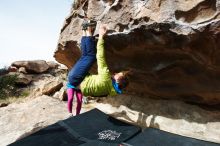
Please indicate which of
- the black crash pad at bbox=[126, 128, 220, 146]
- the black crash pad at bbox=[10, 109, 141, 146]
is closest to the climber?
the black crash pad at bbox=[10, 109, 141, 146]

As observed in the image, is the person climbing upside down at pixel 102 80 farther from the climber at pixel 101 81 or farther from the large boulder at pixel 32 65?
the large boulder at pixel 32 65

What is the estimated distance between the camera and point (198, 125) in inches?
266

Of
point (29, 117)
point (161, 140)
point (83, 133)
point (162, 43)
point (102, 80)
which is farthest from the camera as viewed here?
point (29, 117)

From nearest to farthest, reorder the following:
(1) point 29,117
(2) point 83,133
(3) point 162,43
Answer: (2) point 83,133 → (3) point 162,43 → (1) point 29,117

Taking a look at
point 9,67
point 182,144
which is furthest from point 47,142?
point 9,67

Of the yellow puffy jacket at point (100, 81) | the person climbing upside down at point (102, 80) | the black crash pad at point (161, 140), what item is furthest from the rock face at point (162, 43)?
the black crash pad at point (161, 140)

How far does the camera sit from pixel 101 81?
6312 mm

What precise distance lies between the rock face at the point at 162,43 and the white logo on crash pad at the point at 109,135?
5.86 ft

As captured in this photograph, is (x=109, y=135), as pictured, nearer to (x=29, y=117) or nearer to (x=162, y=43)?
(x=162, y=43)

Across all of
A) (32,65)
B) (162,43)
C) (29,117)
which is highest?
(162,43)

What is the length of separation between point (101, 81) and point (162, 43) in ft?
4.30

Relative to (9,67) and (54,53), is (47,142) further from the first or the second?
(9,67)

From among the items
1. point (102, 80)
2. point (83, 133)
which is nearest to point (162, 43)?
point (102, 80)

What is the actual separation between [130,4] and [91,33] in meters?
1.05
